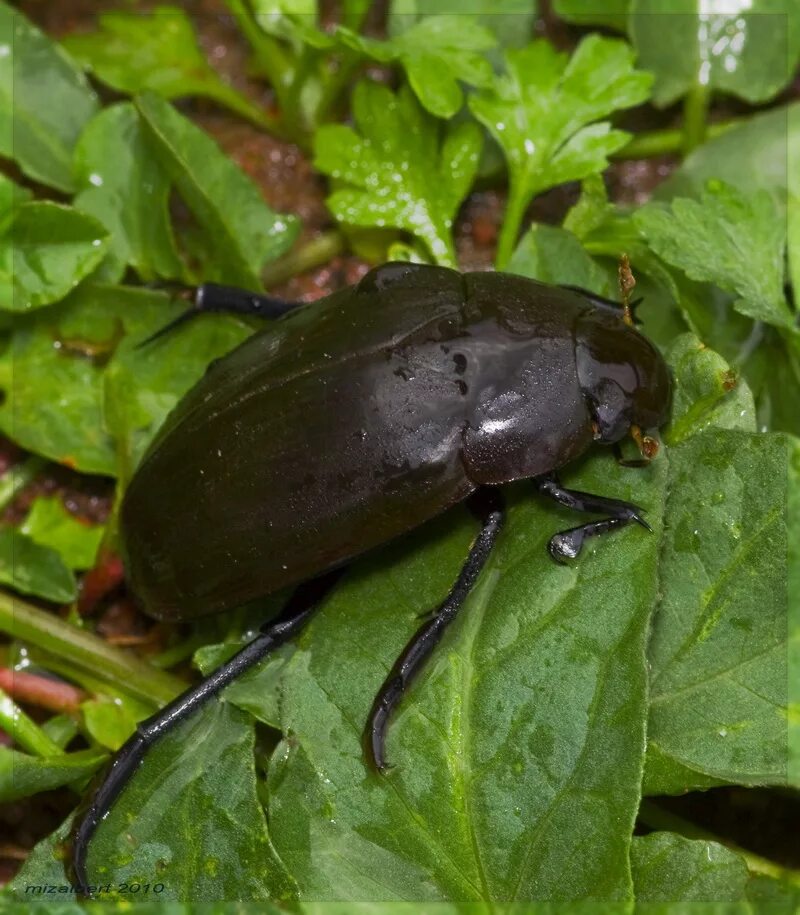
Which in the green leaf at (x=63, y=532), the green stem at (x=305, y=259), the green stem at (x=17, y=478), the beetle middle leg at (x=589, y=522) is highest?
the green stem at (x=305, y=259)

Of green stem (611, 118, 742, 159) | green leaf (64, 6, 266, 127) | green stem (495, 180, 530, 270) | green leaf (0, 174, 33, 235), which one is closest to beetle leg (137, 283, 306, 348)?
green leaf (0, 174, 33, 235)

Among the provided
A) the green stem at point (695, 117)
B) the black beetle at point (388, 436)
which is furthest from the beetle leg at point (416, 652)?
the green stem at point (695, 117)

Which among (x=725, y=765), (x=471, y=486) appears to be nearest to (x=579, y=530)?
(x=471, y=486)

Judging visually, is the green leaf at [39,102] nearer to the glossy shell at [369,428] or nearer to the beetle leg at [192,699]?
the glossy shell at [369,428]

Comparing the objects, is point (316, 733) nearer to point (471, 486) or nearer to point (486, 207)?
point (471, 486)

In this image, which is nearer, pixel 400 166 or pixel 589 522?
pixel 589 522

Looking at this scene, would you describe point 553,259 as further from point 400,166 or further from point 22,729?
point 22,729

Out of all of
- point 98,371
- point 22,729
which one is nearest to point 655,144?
point 98,371

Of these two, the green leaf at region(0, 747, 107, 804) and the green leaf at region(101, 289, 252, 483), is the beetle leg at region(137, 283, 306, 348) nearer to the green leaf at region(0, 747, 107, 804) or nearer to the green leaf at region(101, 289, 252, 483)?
the green leaf at region(101, 289, 252, 483)
